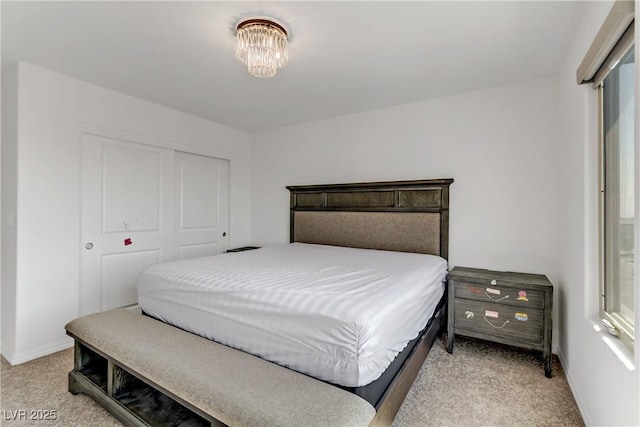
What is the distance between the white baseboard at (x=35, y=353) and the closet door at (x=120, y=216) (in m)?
0.31

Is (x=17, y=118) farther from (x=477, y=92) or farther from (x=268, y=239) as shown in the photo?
(x=477, y=92)

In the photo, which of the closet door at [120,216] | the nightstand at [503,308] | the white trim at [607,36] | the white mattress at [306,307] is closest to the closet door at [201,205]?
the closet door at [120,216]

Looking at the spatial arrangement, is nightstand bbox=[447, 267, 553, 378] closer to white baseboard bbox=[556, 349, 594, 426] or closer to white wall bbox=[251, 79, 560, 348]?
white baseboard bbox=[556, 349, 594, 426]

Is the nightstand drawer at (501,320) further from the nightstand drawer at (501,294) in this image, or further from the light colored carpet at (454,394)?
the light colored carpet at (454,394)

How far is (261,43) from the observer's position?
6.15 ft

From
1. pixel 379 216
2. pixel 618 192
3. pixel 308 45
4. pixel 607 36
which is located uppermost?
pixel 308 45

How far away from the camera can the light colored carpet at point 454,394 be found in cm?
172

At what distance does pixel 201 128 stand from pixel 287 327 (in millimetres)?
3281

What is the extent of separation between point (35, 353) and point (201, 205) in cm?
213

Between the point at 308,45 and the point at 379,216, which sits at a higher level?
the point at 308,45

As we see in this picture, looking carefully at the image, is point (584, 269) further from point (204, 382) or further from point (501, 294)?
point (204, 382)

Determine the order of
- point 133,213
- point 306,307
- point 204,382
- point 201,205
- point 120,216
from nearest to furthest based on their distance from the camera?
point 204,382, point 306,307, point 120,216, point 133,213, point 201,205

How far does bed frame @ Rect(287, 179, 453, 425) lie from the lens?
10.0ft

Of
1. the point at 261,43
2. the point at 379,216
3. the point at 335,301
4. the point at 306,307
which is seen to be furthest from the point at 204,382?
the point at 379,216
